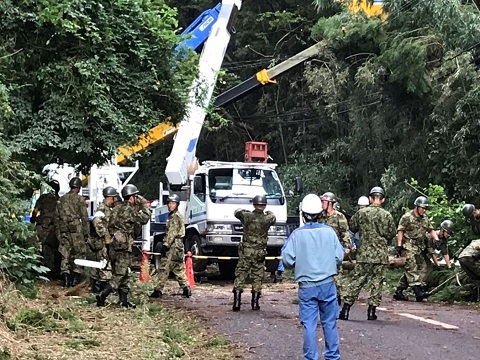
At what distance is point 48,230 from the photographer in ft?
51.2

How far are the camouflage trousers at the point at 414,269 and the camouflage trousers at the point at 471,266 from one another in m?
0.96

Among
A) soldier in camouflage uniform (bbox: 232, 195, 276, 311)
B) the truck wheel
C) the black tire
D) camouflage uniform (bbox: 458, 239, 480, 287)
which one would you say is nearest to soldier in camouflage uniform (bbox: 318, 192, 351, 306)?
soldier in camouflage uniform (bbox: 232, 195, 276, 311)

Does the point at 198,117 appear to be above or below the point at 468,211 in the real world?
above

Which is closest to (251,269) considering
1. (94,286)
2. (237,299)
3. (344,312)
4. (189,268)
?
(237,299)

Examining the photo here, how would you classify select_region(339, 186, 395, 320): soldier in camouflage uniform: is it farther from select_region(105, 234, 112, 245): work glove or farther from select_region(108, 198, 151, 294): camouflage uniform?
select_region(105, 234, 112, 245): work glove

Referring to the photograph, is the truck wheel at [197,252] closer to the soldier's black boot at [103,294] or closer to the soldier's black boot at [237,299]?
the soldier's black boot at [237,299]

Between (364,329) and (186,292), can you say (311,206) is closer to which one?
(364,329)

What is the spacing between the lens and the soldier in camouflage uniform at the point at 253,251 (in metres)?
12.5

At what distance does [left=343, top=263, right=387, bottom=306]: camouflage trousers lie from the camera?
1151 cm

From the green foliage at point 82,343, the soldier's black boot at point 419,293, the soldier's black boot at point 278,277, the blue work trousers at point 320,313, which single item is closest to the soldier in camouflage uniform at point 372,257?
the soldier's black boot at point 419,293

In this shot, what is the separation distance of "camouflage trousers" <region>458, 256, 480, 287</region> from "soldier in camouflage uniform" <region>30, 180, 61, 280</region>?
7547 millimetres

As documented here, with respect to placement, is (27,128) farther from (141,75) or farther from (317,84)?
(317,84)

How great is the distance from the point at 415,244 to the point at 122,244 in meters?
5.72

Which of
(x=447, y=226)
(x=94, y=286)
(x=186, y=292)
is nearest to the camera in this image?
(x=94, y=286)
